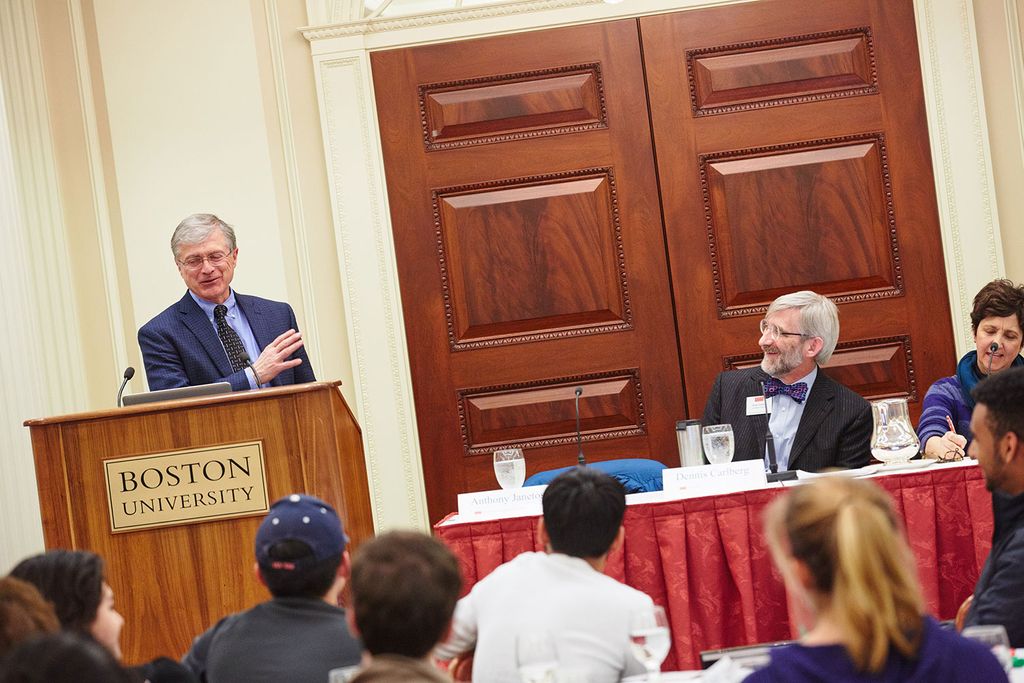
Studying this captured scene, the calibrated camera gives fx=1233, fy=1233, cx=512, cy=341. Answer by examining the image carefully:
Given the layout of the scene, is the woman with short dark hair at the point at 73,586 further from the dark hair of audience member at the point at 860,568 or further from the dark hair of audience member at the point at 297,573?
the dark hair of audience member at the point at 860,568

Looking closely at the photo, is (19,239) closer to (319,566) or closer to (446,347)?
(446,347)

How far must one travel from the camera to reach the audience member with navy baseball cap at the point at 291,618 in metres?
2.24

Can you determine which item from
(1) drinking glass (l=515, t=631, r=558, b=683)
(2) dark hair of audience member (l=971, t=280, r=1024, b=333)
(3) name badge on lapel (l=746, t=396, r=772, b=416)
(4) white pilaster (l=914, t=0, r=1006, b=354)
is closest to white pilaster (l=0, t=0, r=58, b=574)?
(3) name badge on lapel (l=746, t=396, r=772, b=416)

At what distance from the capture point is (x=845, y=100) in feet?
18.2

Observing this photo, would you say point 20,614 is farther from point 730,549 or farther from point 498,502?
point 730,549

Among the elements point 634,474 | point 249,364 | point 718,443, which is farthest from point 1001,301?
point 249,364

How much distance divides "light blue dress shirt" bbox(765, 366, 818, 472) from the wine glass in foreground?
2337 mm

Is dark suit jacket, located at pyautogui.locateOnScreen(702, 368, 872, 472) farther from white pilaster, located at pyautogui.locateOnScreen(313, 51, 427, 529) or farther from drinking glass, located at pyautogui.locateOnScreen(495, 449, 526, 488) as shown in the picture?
white pilaster, located at pyautogui.locateOnScreen(313, 51, 427, 529)

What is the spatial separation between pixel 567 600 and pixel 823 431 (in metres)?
2.17

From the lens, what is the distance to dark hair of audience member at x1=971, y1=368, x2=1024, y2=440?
266cm

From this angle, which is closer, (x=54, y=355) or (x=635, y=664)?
(x=635, y=664)

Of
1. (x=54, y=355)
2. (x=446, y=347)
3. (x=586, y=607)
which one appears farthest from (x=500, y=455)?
(x=54, y=355)

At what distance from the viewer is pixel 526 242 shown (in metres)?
5.61

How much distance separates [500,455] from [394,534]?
193 cm
